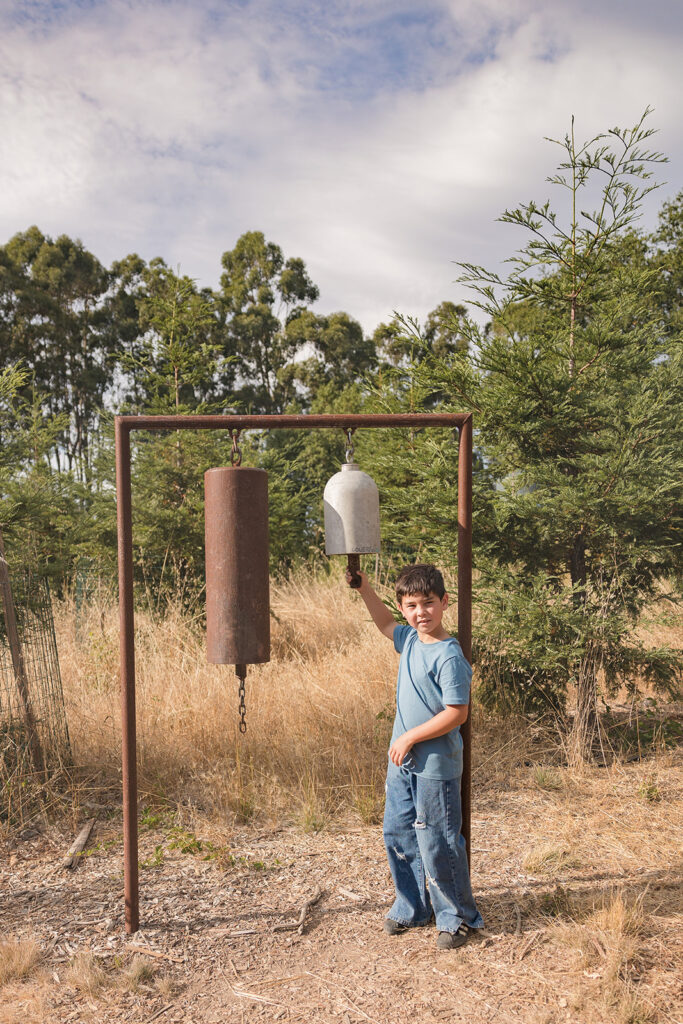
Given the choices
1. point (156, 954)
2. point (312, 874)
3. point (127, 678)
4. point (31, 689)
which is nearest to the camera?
point (156, 954)

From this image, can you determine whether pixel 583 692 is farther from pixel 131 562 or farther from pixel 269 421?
pixel 131 562

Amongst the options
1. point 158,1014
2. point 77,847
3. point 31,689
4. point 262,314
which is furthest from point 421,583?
point 262,314

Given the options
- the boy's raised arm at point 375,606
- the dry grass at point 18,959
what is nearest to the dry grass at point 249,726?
the dry grass at point 18,959

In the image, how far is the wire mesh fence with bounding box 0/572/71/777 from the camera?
4492 millimetres

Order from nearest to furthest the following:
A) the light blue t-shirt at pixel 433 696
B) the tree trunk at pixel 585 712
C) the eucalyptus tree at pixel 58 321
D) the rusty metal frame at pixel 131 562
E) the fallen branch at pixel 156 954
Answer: the light blue t-shirt at pixel 433 696 < the fallen branch at pixel 156 954 < the rusty metal frame at pixel 131 562 < the tree trunk at pixel 585 712 < the eucalyptus tree at pixel 58 321

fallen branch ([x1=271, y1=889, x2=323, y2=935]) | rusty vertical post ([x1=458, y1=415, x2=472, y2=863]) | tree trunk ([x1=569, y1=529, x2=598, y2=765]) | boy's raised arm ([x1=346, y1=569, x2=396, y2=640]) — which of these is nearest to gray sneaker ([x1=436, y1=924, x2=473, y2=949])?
rusty vertical post ([x1=458, y1=415, x2=472, y2=863])

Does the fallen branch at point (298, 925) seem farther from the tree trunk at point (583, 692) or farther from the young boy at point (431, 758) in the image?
the tree trunk at point (583, 692)

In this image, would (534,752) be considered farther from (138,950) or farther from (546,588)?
(138,950)

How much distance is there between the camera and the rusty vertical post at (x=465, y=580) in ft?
10.5

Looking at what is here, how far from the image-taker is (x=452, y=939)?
9.67 feet

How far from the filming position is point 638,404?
4766mm

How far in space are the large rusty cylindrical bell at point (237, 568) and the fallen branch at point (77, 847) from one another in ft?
5.95

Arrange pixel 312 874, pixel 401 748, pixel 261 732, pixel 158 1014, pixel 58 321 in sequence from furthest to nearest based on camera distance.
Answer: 1. pixel 58 321
2. pixel 261 732
3. pixel 312 874
4. pixel 401 748
5. pixel 158 1014

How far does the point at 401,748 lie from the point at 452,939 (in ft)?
2.79
